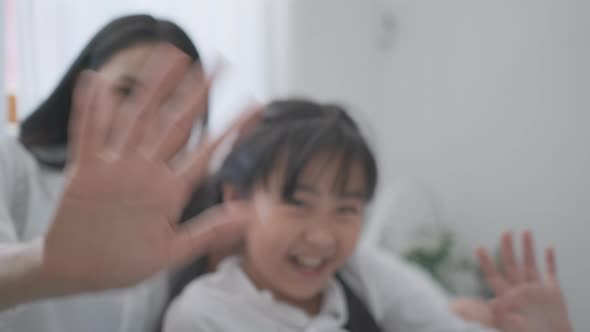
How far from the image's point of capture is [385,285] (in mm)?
727

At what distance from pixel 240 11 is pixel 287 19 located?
21 centimetres

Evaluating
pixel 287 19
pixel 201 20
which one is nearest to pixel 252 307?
pixel 201 20

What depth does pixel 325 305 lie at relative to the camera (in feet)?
2.15

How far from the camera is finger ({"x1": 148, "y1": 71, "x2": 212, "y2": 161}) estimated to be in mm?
351

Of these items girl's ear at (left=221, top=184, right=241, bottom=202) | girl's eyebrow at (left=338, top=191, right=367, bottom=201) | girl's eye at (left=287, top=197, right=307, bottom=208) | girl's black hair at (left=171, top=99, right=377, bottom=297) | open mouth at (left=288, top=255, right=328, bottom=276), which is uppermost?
girl's black hair at (left=171, top=99, right=377, bottom=297)

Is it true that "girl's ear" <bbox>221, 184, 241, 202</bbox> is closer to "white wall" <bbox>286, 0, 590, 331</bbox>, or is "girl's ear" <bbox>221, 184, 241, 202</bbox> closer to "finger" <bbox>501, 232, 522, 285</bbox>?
"finger" <bbox>501, 232, 522, 285</bbox>

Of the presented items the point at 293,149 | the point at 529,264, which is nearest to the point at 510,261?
the point at 529,264

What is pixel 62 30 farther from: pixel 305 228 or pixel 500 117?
pixel 500 117

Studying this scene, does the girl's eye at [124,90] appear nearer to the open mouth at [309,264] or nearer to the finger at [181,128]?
the finger at [181,128]

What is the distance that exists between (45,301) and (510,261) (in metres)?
0.62

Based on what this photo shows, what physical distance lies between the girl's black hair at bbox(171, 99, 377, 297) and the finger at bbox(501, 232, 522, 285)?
21cm

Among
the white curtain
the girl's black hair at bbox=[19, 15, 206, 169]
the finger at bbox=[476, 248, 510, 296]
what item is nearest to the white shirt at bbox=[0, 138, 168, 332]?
the girl's black hair at bbox=[19, 15, 206, 169]

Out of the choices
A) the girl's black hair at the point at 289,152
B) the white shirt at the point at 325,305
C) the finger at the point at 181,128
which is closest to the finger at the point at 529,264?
the white shirt at the point at 325,305

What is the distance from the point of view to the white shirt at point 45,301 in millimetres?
528
